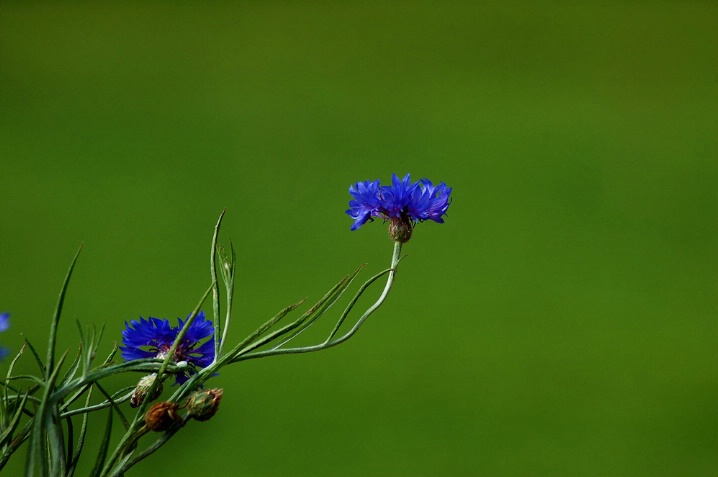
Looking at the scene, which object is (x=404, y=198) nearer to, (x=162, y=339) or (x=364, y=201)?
(x=364, y=201)

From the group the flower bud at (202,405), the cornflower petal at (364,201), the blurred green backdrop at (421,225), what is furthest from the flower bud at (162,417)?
the blurred green backdrop at (421,225)

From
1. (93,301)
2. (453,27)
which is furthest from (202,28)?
(93,301)

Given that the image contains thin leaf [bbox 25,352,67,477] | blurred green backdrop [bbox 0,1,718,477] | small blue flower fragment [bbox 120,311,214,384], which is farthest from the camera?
blurred green backdrop [bbox 0,1,718,477]

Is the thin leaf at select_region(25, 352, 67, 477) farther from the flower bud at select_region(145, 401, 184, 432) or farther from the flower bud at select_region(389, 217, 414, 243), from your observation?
the flower bud at select_region(389, 217, 414, 243)

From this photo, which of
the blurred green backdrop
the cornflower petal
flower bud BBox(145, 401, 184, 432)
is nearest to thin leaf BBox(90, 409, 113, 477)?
flower bud BBox(145, 401, 184, 432)

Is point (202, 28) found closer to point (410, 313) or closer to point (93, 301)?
point (93, 301)

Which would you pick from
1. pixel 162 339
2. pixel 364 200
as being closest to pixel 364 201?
pixel 364 200
